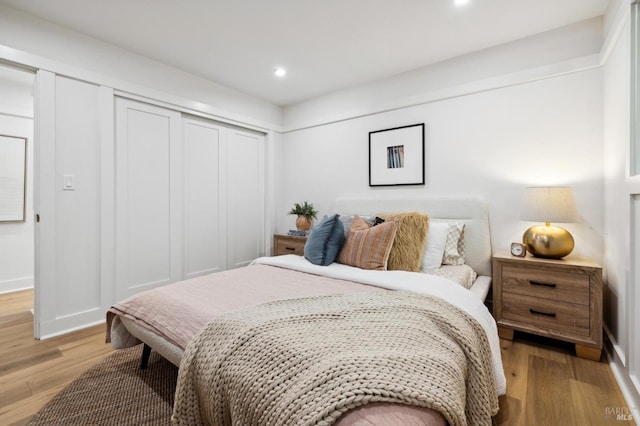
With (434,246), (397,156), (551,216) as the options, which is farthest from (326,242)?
(551,216)

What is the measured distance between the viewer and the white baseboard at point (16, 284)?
3.57m

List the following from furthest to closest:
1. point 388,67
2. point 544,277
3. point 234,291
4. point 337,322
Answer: point 388,67 → point 544,277 → point 234,291 → point 337,322

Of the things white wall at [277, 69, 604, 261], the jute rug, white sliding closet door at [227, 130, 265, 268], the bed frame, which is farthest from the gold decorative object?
white sliding closet door at [227, 130, 265, 268]

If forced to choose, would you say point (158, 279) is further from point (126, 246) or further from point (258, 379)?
point (258, 379)

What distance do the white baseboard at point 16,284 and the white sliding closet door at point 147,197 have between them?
2.05 m

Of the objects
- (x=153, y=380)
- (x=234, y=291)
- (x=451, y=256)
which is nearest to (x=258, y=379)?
(x=234, y=291)

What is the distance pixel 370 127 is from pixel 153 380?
301 cm

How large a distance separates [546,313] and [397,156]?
1.89 metres

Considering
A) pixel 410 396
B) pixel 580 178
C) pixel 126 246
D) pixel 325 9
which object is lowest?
pixel 410 396

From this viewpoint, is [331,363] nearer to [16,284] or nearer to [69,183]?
[69,183]

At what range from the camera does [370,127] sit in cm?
342

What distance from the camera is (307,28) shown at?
2.41 meters

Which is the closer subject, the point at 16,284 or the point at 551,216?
the point at 551,216

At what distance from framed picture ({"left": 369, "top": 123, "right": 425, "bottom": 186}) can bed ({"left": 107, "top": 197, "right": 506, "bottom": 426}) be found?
4.80 feet
